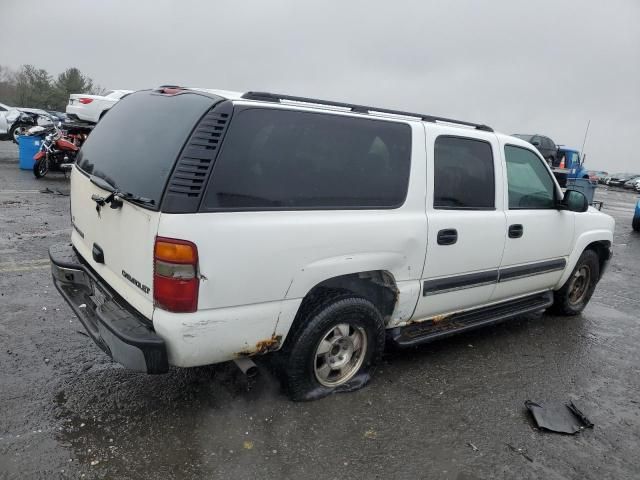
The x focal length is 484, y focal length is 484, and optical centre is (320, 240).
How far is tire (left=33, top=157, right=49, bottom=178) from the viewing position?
11505 mm

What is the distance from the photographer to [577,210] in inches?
174

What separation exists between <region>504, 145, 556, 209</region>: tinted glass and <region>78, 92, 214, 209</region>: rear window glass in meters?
2.63

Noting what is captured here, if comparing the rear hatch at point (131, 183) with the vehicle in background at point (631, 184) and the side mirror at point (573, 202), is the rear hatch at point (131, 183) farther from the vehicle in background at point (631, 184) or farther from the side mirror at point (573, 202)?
the vehicle in background at point (631, 184)

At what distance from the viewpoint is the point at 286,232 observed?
2635 mm

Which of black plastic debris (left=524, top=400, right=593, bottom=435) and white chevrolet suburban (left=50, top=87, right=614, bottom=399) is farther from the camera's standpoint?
black plastic debris (left=524, top=400, right=593, bottom=435)

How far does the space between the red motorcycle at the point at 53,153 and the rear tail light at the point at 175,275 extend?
10494 mm

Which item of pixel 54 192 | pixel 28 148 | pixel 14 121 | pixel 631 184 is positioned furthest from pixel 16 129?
pixel 631 184

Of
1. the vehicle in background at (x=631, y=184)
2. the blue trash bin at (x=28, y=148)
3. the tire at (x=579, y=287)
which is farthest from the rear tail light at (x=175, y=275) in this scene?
the vehicle in background at (x=631, y=184)

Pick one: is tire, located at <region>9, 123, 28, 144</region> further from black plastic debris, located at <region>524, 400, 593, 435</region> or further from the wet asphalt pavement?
black plastic debris, located at <region>524, 400, 593, 435</region>

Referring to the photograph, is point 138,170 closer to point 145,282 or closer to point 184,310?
point 145,282

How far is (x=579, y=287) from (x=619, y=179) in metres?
39.7

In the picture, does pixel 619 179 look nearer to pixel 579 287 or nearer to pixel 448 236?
pixel 579 287

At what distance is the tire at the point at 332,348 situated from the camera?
295 centimetres

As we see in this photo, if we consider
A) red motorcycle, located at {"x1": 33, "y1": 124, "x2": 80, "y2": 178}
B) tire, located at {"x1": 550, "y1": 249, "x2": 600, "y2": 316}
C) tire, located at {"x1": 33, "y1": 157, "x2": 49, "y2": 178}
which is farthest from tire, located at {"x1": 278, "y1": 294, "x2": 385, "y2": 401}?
tire, located at {"x1": 33, "y1": 157, "x2": 49, "y2": 178}
